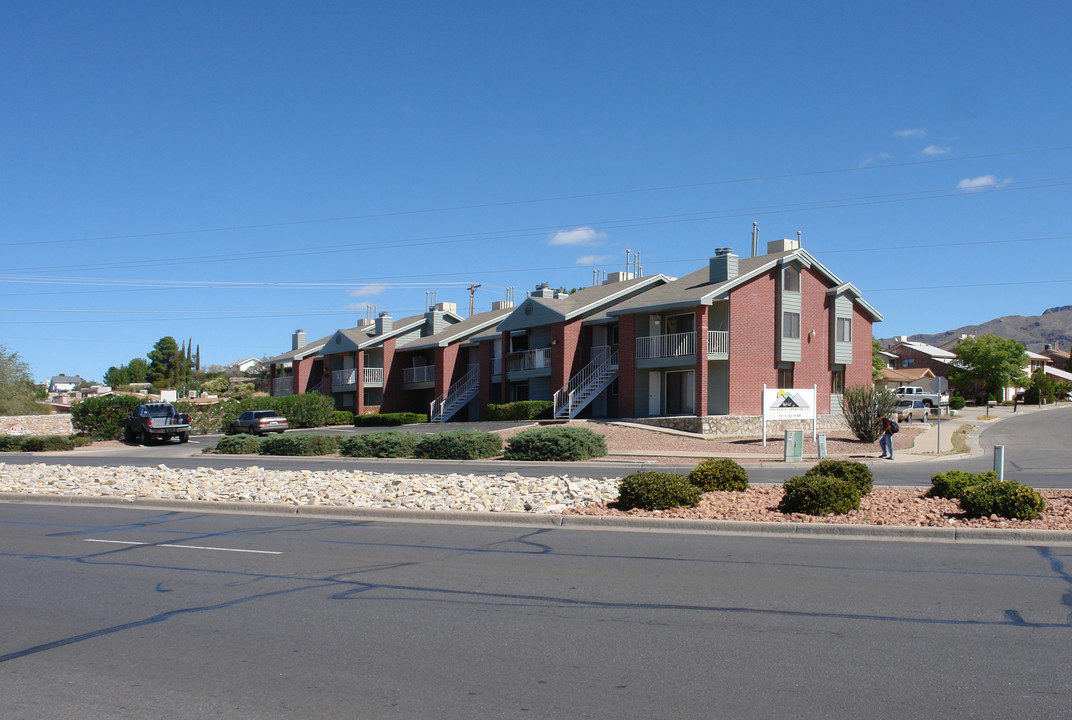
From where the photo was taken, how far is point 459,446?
94.1 feet

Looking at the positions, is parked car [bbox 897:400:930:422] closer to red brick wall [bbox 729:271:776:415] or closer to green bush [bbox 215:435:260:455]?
red brick wall [bbox 729:271:776:415]

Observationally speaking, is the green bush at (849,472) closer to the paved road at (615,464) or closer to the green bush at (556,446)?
the paved road at (615,464)

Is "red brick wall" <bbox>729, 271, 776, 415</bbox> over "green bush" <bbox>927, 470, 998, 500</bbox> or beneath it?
over

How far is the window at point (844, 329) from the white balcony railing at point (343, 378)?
30820mm

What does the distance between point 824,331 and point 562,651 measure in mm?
37425

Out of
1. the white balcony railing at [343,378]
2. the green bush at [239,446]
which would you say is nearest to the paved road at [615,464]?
the green bush at [239,446]

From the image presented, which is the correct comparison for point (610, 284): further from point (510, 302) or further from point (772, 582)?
point (772, 582)

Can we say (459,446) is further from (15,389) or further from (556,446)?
(15,389)

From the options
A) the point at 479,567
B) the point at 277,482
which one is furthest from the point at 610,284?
the point at 479,567

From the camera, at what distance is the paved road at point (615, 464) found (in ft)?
70.8

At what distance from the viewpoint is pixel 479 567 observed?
9844 millimetres

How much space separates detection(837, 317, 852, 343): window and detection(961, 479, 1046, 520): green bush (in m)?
30.9

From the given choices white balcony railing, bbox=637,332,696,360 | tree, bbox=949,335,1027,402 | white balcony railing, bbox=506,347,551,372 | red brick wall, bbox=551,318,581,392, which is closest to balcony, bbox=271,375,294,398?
white balcony railing, bbox=506,347,551,372

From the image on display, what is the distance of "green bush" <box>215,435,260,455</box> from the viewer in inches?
1294
